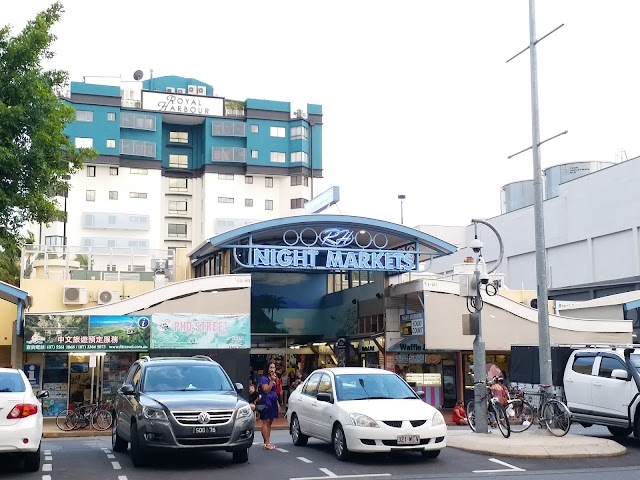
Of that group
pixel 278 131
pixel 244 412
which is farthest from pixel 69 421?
pixel 278 131

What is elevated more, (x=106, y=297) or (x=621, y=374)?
(x=106, y=297)

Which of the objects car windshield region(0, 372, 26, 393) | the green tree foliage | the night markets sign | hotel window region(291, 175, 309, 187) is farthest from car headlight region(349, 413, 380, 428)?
hotel window region(291, 175, 309, 187)

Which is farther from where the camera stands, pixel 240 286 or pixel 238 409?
pixel 240 286

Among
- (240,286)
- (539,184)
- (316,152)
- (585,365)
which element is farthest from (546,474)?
(316,152)

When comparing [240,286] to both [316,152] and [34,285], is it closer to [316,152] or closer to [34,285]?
[34,285]

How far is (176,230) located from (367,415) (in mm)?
67849

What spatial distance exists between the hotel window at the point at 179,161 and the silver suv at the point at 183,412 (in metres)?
67.1

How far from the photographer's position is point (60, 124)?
18781 millimetres

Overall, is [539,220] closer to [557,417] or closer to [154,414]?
[557,417]

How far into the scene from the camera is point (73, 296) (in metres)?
31.2

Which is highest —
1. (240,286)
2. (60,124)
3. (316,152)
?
(316,152)

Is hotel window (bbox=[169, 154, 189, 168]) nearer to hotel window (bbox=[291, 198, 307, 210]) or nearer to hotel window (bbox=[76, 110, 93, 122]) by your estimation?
hotel window (bbox=[76, 110, 93, 122])

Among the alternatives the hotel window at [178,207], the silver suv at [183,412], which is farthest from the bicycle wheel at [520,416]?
the hotel window at [178,207]

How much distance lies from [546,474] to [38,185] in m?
12.3
